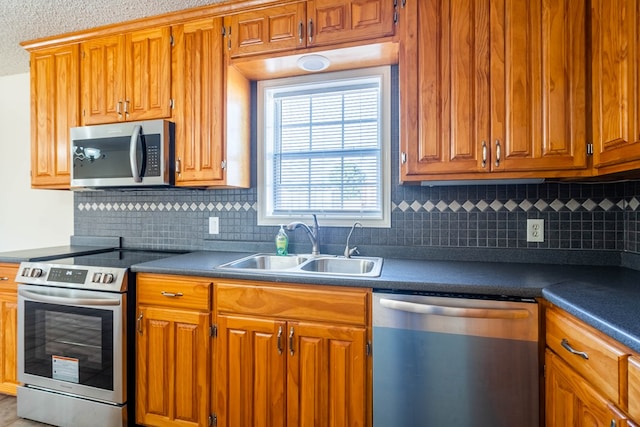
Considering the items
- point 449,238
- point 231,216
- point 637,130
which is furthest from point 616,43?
point 231,216

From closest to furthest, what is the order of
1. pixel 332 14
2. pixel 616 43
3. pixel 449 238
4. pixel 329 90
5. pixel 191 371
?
pixel 616 43 → pixel 191 371 → pixel 332 14 → pixel 449 238 → pixel 329 90

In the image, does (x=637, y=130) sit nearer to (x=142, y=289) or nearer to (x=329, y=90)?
(x=329, y=90)

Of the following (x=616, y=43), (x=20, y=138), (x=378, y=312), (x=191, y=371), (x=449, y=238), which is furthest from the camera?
(x=20, y=138)

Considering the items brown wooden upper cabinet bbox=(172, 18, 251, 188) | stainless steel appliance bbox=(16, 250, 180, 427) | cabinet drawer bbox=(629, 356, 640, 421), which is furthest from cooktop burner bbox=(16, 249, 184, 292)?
cabinet drawer bbox=(629, 356, 640, 421)

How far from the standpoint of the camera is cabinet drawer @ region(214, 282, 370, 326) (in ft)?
4.83

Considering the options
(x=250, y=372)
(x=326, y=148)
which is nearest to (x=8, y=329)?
(x=250, y=372)

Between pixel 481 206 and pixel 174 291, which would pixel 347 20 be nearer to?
pixel 481 206

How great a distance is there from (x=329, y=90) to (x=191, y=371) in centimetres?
184

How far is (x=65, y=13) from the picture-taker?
81.7 inches

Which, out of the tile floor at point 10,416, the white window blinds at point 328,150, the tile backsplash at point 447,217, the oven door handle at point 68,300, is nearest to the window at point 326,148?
the white window blinds at point 328,150

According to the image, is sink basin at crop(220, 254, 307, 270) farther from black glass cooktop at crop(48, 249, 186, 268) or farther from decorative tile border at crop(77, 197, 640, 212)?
black glass cooktop at crop(48, 249, 186, 268)

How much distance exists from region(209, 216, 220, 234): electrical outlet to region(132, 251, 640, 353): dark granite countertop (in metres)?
0.42

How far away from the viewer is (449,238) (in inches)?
77.7

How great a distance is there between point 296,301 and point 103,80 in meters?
1.99
